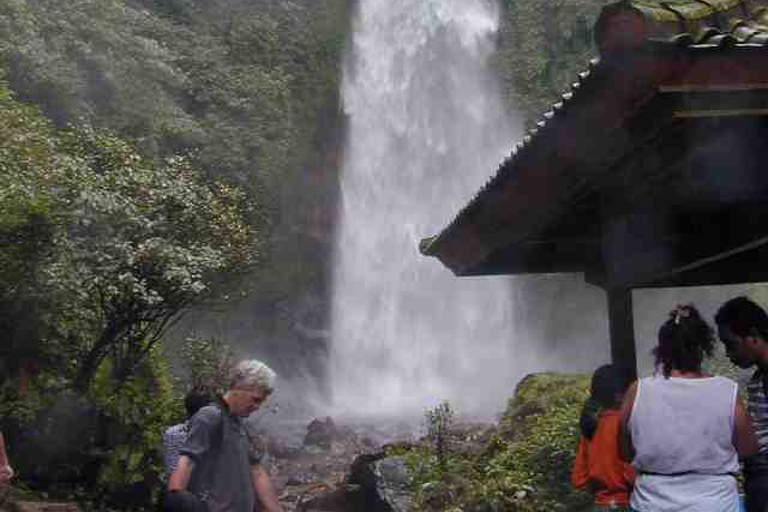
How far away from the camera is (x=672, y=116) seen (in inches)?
126

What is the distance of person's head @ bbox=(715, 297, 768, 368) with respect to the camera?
347 centimetres

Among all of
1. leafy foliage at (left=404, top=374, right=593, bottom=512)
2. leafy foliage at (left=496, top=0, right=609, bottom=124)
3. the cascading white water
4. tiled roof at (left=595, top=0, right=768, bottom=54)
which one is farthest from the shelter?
leafy foliage at (left=496, top=0, right=609, bottom=124)

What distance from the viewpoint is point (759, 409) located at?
11.5ft

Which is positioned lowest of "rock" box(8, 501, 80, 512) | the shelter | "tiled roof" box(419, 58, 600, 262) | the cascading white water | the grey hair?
"rock" box(8, 501, 80, 512)

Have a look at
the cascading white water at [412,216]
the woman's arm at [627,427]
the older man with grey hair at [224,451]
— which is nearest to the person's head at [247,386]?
the older man with grey hair at [224,451]

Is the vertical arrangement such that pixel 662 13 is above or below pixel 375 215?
below

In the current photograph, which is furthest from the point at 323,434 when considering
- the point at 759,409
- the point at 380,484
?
the point at 759,409

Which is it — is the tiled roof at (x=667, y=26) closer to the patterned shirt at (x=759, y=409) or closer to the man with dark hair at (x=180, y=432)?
→ the patterned shirt at (x=759, y=409)

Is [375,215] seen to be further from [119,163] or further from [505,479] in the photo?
[505,479]

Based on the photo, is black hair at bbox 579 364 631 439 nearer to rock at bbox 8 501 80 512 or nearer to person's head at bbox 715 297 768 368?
person's head at bbox 715 297 768 368

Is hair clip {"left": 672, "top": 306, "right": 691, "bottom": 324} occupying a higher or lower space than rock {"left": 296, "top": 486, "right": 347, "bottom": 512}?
higher

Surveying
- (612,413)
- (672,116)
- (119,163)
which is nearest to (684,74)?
(672,116)

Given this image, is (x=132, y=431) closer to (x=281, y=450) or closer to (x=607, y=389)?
(x=281, y=450)

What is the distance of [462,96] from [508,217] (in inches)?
1157
